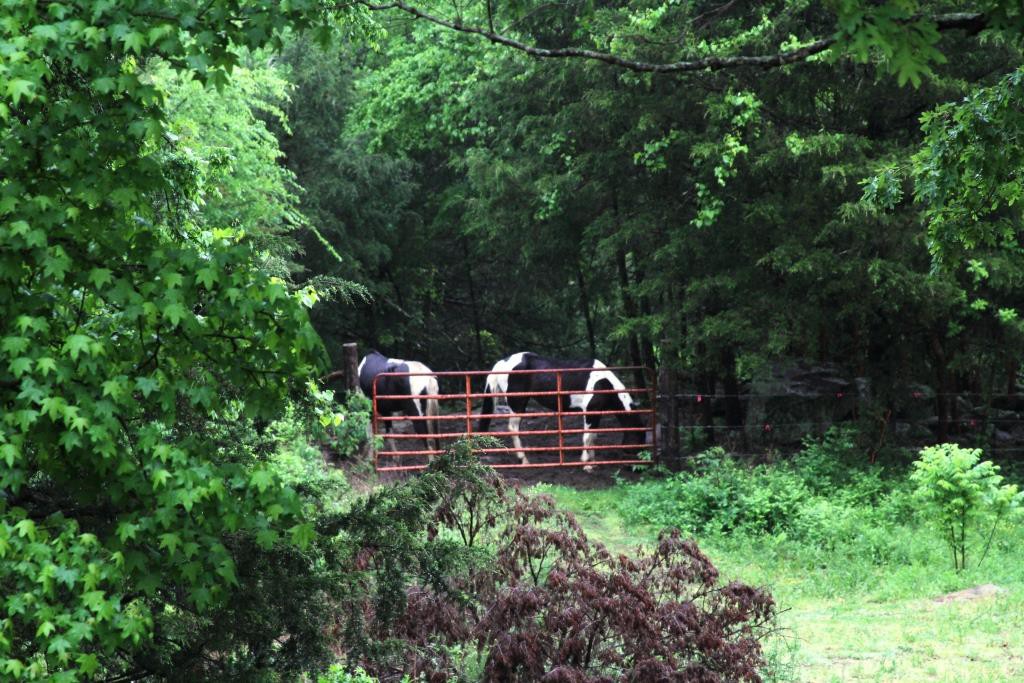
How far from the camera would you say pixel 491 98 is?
17.6 m

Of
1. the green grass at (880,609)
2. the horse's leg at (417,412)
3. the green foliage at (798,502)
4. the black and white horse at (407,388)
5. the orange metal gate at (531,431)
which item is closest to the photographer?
the green grass at (880,609)

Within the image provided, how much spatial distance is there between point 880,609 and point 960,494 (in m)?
1.74

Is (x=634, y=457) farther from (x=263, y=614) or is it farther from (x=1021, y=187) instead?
(x=263, y=614)

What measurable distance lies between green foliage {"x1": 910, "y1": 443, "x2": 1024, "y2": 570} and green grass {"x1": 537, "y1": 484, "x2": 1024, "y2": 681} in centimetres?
21

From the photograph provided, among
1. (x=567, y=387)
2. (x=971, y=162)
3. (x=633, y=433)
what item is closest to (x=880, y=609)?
(x=971, y=162)

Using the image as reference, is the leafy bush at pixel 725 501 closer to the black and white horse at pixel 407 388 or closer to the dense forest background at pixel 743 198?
the dense forest background at pixel 743 198

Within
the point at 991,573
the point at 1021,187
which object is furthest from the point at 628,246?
the point at 1021,187

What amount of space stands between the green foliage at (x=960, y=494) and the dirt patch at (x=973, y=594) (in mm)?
739

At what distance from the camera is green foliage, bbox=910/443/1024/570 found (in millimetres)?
9977

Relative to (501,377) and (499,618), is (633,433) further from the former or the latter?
Result: (499,618)

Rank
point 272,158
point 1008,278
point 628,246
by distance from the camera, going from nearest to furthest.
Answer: point 1008,278 → point 628,246 → point 272,158

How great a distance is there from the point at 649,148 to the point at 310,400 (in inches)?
380

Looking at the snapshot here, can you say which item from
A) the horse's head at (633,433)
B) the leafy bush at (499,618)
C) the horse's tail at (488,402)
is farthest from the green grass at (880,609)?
the horse's tail at (488,402)

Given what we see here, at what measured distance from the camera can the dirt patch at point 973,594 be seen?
8.81m
